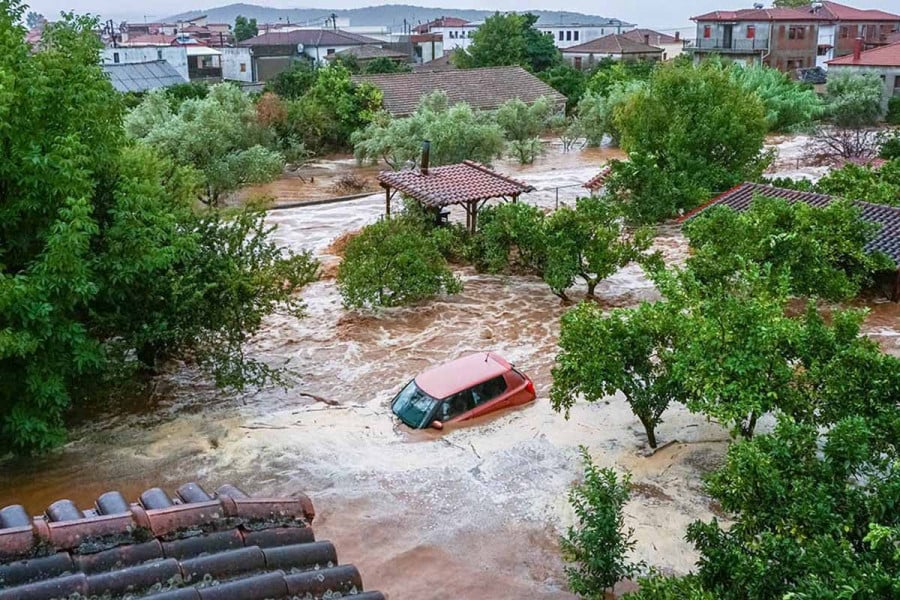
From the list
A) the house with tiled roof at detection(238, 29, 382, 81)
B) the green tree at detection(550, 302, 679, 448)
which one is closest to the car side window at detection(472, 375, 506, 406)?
the green tree at detection(550, 302, 679, 448)

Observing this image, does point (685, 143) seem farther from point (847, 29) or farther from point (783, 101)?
point (847, 29)

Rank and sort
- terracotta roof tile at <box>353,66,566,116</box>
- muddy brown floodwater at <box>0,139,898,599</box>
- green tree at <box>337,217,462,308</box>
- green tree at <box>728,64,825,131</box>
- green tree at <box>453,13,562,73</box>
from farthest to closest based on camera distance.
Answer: green tree at <box>453,13,562,73</box> → terracotta roof tile at <box>353,66,566,116</box> → green tree at <box>728,64,825,131</box> → green tree at <box>337,217,462,308</box> → muddy brown floodwater at <box>0,139,898,599</box>

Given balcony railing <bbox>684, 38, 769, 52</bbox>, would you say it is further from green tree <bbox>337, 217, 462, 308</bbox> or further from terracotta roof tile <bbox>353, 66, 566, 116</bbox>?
green tree <bbox>337, 217, 462, 308</bbox>

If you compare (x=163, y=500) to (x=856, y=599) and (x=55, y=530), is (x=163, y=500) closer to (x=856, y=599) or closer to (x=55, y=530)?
(x=55, y=530)

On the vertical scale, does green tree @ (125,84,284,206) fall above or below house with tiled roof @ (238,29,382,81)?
below

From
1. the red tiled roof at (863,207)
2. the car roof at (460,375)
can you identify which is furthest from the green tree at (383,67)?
the car roof at (460,375)

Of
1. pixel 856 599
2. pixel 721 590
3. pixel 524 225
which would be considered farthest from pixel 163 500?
pixel 524 225

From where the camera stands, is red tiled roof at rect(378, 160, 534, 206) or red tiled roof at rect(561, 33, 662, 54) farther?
red tiled roof at rect(561, 33, 662, 54)

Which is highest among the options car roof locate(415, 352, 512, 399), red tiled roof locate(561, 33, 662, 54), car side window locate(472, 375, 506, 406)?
red tiled roof locate(561, 33, 662, 54)
